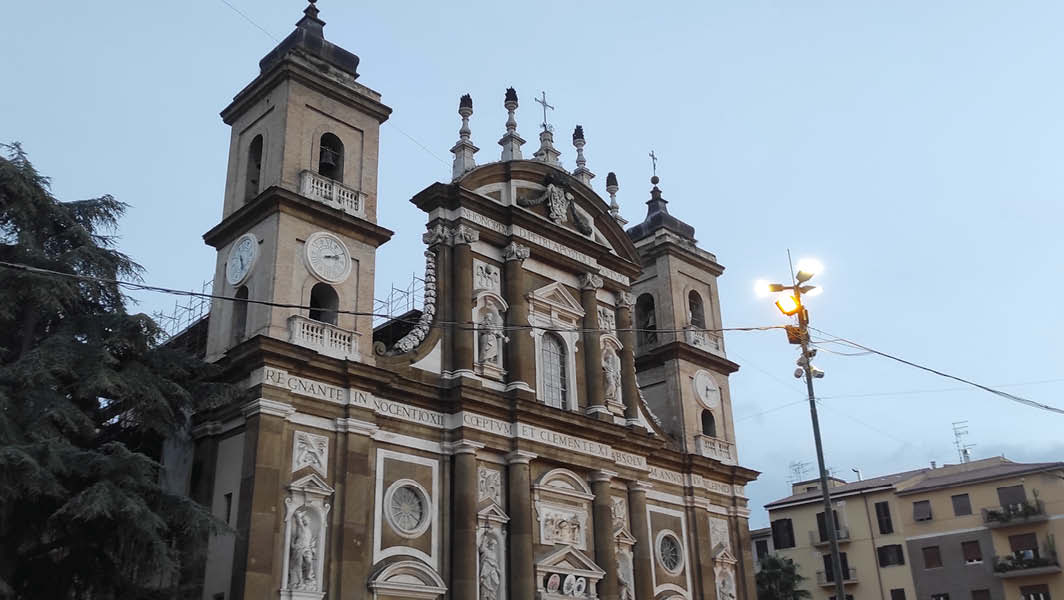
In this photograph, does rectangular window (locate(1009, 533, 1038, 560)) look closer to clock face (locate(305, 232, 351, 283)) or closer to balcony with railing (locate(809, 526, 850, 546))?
balcony with railing (locate(809, 526, 850, 546))

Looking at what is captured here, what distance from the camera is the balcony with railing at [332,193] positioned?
23688 mm

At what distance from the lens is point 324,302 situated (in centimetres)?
2391

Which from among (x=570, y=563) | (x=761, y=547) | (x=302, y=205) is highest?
(x=302, y=205)

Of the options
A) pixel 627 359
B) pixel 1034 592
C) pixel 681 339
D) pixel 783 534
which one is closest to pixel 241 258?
pixel 627 359

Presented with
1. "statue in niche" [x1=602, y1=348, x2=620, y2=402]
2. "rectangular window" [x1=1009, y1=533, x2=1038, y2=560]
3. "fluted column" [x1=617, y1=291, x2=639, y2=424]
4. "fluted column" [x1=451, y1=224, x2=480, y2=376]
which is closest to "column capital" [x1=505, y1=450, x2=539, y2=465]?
"fluted column" [x1=451, y1=224, x2=480, y2=376]

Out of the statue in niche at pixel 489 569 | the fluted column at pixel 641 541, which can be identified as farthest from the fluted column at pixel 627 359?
the statue in niche at pixel 489 569

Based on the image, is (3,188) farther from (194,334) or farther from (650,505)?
(650,505)

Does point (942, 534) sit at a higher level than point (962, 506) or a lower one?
lower

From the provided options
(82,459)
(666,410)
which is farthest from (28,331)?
(666,410)

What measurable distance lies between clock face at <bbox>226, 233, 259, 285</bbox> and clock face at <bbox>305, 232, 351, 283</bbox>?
4.06 ft

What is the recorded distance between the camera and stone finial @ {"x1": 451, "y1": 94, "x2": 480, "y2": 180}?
2850cm

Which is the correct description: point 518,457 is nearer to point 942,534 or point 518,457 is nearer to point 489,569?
point 489,569

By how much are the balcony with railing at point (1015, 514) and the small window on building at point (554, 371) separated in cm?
2573

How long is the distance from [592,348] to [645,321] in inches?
255
